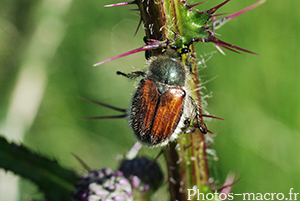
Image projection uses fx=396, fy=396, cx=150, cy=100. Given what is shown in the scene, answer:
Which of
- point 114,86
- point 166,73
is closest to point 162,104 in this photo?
point 166,73

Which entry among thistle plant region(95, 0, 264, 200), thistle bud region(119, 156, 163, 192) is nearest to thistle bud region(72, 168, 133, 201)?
thistle bud region(119, 156, 163, 192)

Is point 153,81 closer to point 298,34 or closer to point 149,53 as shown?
point 149,53

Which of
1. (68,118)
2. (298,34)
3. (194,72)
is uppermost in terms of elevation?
(194,72)

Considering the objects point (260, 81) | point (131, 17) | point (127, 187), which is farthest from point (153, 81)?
point (131, 17)

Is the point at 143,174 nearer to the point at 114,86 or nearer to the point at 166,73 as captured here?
the point at 166,73

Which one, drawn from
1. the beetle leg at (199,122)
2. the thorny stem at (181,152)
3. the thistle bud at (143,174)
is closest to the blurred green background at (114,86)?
the thistle bud at (143,174)

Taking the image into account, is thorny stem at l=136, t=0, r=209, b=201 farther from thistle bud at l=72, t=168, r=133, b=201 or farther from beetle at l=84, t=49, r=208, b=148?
thistle bud at l=72, t=168, r=133, b=201
